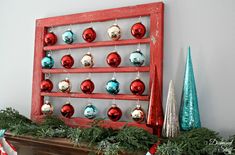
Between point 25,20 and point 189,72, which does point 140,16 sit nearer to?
point 189,72

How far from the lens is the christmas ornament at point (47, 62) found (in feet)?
4.94

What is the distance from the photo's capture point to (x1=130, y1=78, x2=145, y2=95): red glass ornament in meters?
1.24

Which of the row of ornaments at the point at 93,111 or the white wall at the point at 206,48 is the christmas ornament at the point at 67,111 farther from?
the white wall at the point at 206,48

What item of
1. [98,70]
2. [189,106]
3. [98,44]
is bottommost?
[189,106]

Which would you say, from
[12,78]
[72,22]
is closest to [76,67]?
[72,22]

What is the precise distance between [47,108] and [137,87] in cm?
54

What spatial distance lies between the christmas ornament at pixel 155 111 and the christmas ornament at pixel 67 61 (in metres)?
0.50

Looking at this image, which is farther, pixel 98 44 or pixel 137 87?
pixel 98 44

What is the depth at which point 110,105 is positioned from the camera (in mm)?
1371

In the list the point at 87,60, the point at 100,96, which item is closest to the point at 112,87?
the point at 100,96

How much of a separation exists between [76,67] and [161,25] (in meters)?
0.52

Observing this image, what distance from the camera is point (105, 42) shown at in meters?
1.37

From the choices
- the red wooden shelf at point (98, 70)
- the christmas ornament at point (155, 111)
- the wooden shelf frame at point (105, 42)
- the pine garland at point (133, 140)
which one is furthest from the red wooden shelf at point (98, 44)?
the pine garland at point (133, 140)

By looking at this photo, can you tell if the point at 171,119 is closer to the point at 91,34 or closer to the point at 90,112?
the point at 90,112
